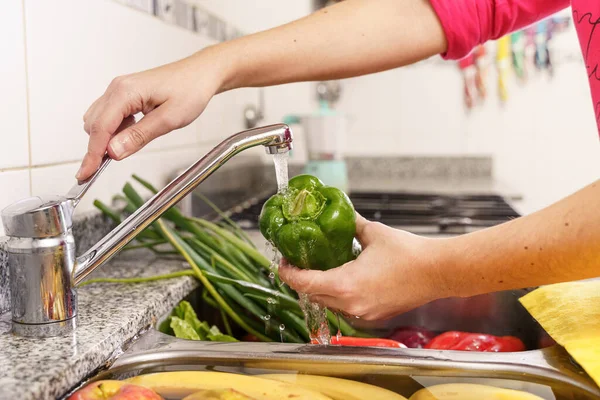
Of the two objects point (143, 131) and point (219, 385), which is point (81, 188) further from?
point (219, 385)

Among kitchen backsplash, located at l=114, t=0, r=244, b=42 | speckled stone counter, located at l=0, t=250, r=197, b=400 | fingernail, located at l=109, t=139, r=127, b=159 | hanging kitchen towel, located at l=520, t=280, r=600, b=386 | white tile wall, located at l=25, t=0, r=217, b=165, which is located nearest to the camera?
speckled stone counter, located at l=0, t=250, r=197, b=400

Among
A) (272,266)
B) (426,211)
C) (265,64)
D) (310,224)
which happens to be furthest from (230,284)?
(426,211)

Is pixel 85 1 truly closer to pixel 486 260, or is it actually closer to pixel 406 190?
pixel 486 260

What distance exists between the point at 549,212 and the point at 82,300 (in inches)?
26.6

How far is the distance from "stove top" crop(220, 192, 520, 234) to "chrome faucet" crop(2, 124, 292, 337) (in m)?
0.92

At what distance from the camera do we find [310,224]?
95cm

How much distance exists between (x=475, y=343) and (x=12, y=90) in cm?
87

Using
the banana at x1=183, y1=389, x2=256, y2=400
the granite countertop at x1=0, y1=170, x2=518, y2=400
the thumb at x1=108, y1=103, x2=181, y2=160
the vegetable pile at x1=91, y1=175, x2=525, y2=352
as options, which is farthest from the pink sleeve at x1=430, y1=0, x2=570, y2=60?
the banana at x1=183, y1=389, x2=256, y2=400

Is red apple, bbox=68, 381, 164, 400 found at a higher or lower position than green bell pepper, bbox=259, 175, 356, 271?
lower

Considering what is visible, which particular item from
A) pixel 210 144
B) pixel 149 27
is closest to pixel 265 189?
pixel 210 144

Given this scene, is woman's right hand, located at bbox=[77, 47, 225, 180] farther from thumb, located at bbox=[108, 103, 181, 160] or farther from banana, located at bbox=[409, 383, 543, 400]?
banana, located at bbox=[409, 383, 543, 400]

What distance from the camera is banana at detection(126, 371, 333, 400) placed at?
0.79 m

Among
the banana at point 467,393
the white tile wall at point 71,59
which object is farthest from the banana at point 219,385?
the white tile wall at point 71,59

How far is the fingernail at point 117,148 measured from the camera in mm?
912
